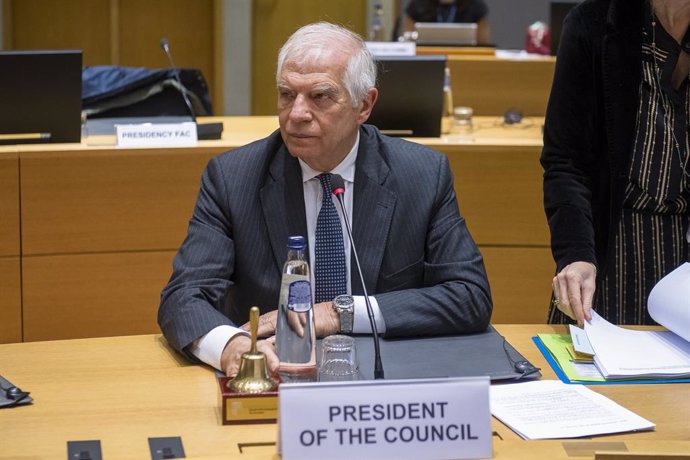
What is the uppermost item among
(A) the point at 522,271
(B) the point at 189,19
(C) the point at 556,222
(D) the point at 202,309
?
(B) the point at 189,19

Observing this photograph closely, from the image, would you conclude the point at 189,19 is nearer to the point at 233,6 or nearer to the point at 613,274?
the point at 233,6

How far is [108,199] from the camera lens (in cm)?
404

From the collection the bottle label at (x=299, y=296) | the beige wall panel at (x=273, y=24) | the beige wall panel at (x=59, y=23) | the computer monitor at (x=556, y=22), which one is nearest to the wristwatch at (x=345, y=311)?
the bottle label at (x=299, y=296)

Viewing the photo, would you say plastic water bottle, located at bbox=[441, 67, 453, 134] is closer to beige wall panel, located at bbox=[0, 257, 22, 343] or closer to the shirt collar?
beige wall panel, located at bbox=[0, 257, 22, 343]

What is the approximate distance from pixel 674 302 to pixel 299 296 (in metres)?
0.86

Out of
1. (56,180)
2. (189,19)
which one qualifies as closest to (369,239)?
(56,180)

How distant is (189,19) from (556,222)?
6.03m

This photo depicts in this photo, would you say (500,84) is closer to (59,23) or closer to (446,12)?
(446,12)

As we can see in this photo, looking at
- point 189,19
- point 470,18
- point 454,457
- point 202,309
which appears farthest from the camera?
point 189,19

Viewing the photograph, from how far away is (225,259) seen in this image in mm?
2471

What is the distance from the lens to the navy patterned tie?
8.16 ft

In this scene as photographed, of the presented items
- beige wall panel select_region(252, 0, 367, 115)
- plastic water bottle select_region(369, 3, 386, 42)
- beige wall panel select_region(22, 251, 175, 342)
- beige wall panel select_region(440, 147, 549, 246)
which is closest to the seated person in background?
plastic water bottle select_region(369, 3, 386, 42)

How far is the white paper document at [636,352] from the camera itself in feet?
7.22

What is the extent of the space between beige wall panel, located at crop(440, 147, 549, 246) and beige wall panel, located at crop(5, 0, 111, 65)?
4532 millimetres
